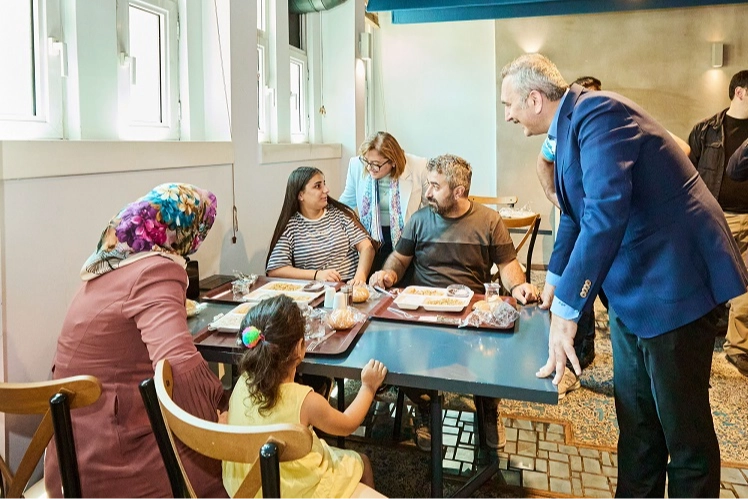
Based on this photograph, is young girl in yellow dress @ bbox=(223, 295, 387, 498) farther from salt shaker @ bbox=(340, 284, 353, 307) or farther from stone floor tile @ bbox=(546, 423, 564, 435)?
stone floor tile @ bbox=(546, 423, 564, 435)

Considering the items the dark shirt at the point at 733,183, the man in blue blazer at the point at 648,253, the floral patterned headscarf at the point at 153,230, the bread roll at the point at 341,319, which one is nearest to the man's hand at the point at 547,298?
the man in blue blazer at the point at 648,253

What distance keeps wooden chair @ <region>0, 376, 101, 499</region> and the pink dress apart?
146 millimetres

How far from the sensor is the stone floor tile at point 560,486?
2150 mm

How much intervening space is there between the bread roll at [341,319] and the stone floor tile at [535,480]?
1.00m

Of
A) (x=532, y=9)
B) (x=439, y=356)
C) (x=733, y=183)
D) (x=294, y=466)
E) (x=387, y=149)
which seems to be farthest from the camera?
(x=532, y=9)

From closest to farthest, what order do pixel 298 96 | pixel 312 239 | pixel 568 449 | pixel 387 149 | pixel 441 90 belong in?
1. pixel 568 449
2. pixel 312 239
3. pixel 387 149
4. pixel 298 96
5. pixel 441 90

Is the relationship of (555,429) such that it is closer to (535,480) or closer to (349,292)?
(535,480)

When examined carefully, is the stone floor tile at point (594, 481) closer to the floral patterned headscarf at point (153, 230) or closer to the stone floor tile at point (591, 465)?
the stone floor tile at point (591, 465)

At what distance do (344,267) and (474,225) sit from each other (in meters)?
0.68

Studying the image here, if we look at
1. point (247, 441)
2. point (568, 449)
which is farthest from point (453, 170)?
point (247, 441)

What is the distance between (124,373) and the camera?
4.49 ft

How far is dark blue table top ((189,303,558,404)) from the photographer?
1.38 meters

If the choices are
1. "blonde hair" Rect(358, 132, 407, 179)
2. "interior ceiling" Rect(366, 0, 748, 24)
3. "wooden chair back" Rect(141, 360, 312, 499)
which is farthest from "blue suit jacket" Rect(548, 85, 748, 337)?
"interior ceiling" Rect(366, 0, 748, 24)

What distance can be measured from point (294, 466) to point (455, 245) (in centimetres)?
151
